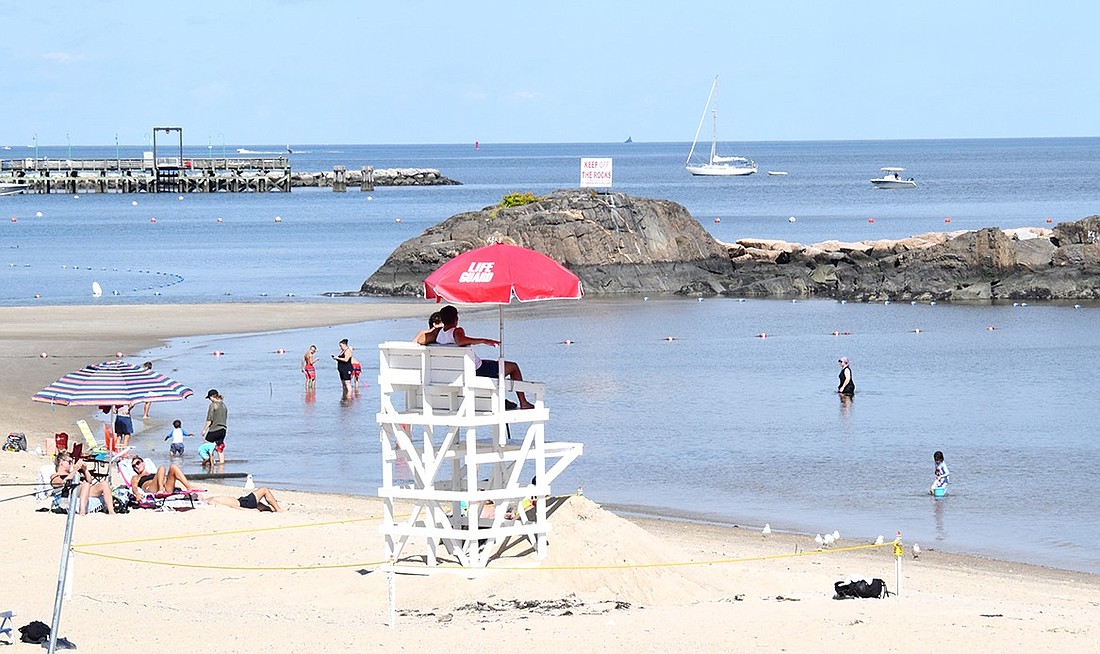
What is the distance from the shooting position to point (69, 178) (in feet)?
449

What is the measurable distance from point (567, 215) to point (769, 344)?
1536 centimetres

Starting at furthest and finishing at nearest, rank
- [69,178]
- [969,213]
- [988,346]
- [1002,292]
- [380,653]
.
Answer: [69,178] < [969,213] < [1002,292] < [988,346] < [380,653]

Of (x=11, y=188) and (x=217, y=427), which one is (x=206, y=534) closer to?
(x=217, y=427)

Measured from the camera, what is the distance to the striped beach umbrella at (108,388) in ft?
59.5

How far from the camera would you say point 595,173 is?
2327 inches

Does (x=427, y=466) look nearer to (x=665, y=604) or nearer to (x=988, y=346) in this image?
(x=665, y=604)

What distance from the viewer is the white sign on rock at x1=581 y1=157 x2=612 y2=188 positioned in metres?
58.7

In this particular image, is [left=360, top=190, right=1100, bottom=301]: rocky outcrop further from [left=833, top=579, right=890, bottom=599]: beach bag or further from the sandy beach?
[left=833, top=579, right=890, bottom=599]: beach bag

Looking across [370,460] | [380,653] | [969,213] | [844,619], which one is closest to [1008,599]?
[844,619]

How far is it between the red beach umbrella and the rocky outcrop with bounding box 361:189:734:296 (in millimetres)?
37704

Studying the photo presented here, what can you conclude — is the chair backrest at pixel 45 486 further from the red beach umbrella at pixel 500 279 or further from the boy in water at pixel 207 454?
the red beach umbrella at pixel 500 279

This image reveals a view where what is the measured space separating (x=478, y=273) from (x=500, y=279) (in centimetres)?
24

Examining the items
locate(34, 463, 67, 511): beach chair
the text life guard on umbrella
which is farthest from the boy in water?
the text life guard on umbrella

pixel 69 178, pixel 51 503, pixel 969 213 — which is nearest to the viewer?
pixel 51 503
